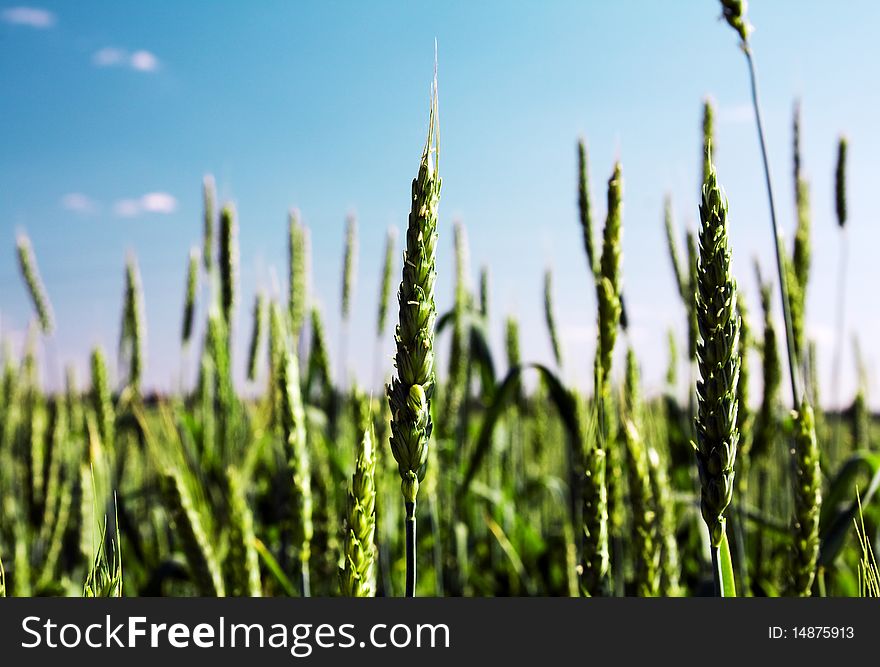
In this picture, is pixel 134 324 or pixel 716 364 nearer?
pixel 716 364

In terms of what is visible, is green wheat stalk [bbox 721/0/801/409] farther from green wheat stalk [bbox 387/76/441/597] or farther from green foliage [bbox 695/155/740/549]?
green wheat stalk [bbox 387/76/441/597]

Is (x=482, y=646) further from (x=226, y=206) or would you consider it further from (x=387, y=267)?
(x=387, y=267)

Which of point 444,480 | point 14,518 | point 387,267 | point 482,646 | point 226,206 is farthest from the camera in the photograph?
point 387,267

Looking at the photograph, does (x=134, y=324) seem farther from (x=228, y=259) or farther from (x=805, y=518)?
(x=805, y=518)

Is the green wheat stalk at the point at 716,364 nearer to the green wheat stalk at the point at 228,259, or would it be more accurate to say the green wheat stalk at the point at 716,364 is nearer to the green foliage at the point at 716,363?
the green foliage at the point at 716,363

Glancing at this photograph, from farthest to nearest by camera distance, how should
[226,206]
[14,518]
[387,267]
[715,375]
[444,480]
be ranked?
[387,267], [14,518], [444,480], [226,206], [715,375]

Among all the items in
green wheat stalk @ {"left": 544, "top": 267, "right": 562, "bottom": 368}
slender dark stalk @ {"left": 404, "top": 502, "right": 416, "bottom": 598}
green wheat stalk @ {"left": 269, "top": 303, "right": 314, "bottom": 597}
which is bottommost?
slender dark stalk @ {"left": 404, "top": 502, "right": 416, "bottom": 598}

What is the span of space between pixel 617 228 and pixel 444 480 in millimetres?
1485

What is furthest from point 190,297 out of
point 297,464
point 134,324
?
point 297,464

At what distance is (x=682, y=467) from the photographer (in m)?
2.65

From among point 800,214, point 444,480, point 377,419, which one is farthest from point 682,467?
point 377,419

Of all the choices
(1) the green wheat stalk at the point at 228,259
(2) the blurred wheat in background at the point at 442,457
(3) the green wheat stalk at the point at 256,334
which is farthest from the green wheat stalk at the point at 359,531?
(3) the green wheat stalk at the point at 256,334

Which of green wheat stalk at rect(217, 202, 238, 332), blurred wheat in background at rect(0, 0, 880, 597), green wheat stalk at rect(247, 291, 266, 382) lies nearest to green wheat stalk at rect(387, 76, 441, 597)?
blurred wheat in background at rect(0, 0, 880, 597)

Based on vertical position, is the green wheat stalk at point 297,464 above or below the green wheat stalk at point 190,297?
below
